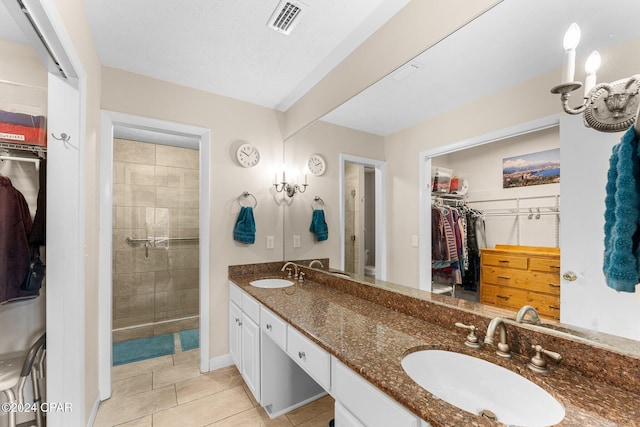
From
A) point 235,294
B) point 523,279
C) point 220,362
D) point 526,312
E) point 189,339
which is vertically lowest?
point 189,339

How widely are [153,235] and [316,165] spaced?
2.36 metres

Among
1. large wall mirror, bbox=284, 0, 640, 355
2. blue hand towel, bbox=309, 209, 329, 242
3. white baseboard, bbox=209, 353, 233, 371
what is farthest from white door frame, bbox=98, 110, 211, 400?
large wall mirror, bbox=284, 0, 640, 355

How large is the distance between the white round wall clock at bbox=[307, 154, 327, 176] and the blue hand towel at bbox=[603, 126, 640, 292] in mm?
1710

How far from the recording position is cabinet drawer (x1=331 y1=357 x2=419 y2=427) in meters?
0.79

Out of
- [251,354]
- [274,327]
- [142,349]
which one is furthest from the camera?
[142,349]

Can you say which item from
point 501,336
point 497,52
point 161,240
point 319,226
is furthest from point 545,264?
point 161,240

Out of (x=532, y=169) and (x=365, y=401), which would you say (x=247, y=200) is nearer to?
(x=365, y=401)

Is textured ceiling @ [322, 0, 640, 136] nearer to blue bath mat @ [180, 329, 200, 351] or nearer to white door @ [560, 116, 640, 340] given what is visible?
white door @ [560, 116, 640, 340]

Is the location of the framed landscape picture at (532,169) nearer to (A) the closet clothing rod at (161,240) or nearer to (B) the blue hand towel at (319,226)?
(B) the blue hand towel at (319,226)

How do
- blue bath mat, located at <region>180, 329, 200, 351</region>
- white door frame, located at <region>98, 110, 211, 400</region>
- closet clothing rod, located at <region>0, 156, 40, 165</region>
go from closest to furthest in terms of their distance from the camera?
1. closet clothing rod, located at <region>0, 156, 40, 165</region>
2. white door frame, located at <region>98, 110, 211, 400</region>
3. blue bath mat, located at <region>180, 329, 200, 351</region>

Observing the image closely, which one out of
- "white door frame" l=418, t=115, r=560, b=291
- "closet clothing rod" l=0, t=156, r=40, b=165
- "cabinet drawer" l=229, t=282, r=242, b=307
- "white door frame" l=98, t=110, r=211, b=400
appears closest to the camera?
"white door frame" l=418, t=115, r=560, b=291

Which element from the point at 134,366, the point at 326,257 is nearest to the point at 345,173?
the point at 326,257

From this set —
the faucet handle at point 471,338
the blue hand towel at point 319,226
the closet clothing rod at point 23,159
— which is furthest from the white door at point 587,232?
the closet clothing rod at point 23,159

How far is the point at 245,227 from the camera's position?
8.16 feet
